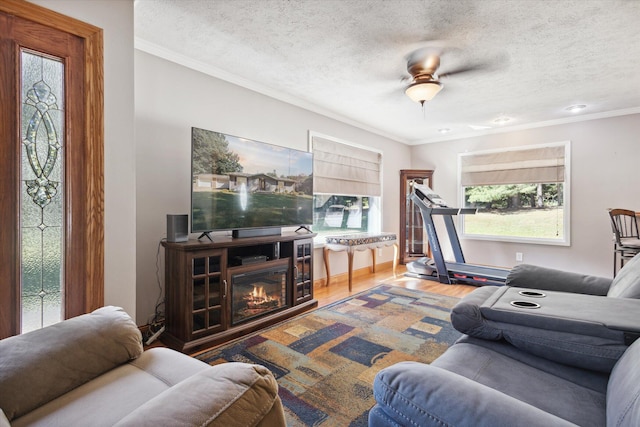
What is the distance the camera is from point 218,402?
785 millimetres

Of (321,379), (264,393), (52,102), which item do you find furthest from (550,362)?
(52,102)

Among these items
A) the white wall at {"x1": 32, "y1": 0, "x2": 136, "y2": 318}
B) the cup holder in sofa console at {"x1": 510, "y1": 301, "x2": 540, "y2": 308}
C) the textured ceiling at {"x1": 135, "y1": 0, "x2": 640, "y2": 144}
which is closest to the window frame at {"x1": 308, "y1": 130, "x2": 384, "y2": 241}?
the textured ceiling at {"x1": 135, "y1": 0, "x2": 640, "y2": 144}

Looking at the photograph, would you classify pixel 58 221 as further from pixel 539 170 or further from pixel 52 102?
pixel 539 170

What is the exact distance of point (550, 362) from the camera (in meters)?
1.23

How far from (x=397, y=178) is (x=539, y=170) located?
2.28 metres

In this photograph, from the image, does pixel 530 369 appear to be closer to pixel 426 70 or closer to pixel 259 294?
pixel 259 294

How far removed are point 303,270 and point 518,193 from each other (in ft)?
13.4

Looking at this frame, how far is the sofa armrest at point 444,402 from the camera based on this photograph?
700mm

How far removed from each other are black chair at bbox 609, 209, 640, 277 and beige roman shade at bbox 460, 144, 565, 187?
0.97 m

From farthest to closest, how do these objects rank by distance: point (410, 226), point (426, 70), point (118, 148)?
point (410, 226)
point (426, 70)
point (118, 148)

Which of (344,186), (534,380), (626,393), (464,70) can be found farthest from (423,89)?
(626,393)

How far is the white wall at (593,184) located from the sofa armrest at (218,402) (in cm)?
541

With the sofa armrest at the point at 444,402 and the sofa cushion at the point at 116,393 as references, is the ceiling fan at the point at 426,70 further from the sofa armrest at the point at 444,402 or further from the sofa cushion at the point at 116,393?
the sofa cushion at the point at 116,393

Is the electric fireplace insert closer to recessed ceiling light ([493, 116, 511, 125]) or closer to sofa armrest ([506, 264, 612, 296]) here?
sofa armrest ([506, 264, 612, 296])
